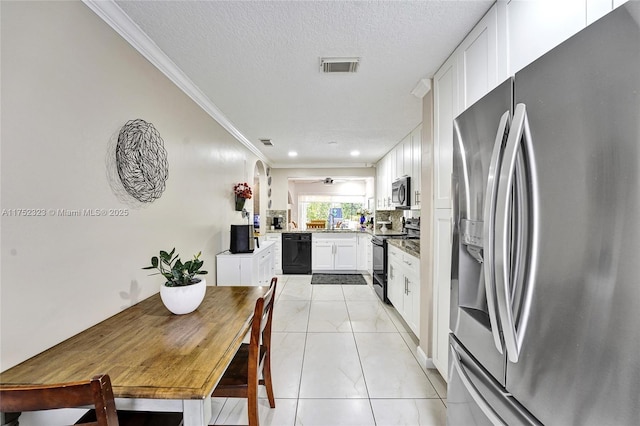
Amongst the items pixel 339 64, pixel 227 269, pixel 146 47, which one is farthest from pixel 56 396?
pixel 227 269

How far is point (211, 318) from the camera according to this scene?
1.48 m

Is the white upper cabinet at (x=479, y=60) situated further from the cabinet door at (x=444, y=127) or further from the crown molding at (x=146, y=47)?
the crown molding at (x=146, y=47)

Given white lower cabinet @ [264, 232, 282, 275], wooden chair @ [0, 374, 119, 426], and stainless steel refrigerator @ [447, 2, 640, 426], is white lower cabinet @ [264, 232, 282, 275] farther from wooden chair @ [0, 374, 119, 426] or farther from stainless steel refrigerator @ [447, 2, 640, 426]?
wooden chair @ [0, 374, 119, 426]

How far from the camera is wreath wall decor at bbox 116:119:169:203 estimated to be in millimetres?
1591

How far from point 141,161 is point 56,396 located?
53.8 inches

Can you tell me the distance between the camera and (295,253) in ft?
19.2

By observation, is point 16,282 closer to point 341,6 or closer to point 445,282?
point 341,6

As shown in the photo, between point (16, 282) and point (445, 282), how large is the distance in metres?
2.26

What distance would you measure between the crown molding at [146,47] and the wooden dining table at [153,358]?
1586mm

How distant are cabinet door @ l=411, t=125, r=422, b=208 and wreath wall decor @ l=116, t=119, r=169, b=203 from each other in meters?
2.86

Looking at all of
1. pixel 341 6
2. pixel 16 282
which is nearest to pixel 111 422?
pixel 16 282

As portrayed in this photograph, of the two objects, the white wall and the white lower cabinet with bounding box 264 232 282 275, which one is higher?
the white wall

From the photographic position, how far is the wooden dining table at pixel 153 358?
0.89 meters

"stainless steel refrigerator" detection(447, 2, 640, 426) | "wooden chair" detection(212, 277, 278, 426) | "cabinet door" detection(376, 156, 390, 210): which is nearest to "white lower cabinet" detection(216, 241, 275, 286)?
"wooden chair" detection(212, 277, 278, 426)
